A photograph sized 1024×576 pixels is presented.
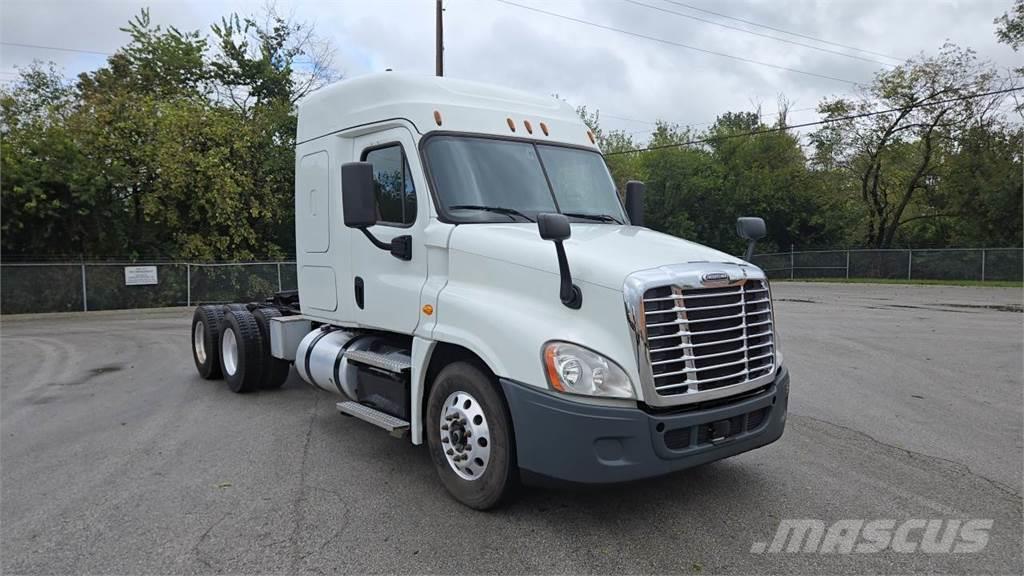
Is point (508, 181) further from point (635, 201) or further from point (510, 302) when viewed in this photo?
point (635, 201)

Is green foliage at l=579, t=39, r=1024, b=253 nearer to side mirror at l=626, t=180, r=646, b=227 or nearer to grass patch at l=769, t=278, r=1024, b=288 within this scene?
grass patch at l=769, t=278, r=1024, b=288

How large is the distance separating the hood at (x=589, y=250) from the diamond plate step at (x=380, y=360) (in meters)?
1.00

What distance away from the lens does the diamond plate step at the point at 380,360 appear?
4934 mm

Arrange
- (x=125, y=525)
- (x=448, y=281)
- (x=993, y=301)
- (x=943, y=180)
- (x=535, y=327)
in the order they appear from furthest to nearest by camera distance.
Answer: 1. (x=943, y=180)
2. (x=993, y=301)
3. (x=448, y=281)
4. (x=125, y=525)
5. (x=535, y=327)

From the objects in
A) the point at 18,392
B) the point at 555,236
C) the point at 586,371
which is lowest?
the point at 18,392

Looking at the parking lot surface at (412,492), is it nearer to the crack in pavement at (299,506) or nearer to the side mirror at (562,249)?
the crack in pavement at (299,506)

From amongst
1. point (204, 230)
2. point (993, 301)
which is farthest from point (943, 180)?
point (204, 230)

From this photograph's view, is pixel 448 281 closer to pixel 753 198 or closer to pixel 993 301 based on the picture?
pixel 993 301

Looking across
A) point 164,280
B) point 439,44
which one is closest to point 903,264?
point 439,44

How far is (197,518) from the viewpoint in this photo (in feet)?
13.9

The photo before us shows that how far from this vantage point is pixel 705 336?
3.92 meters

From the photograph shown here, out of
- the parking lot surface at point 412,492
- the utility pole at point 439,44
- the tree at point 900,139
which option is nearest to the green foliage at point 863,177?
the tree at point 900,139

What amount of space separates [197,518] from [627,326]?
2937mm

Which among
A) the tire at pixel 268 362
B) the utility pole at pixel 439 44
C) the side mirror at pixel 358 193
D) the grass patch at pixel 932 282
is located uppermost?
the utility pole at pixel 439 44
